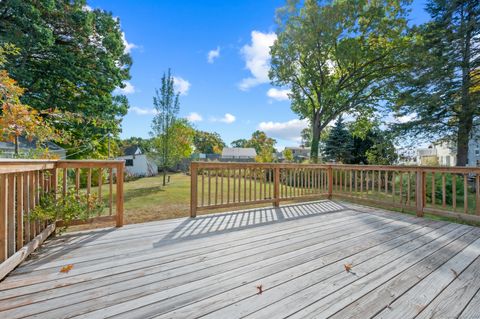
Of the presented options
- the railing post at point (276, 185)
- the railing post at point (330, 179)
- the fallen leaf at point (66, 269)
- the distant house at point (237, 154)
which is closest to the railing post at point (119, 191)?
the fallen leaf at point (66, 269)

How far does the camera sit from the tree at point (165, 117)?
10297 mm

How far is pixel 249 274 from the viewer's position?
1.67 metres

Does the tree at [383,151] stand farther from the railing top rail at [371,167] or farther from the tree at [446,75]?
the railing top rail at [371,167]

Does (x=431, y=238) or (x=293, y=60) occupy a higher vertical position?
(x=293, y=60)

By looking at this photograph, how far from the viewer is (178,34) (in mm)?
7090

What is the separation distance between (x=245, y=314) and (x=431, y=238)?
262cm

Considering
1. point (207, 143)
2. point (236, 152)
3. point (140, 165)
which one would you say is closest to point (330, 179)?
point (140, 165)

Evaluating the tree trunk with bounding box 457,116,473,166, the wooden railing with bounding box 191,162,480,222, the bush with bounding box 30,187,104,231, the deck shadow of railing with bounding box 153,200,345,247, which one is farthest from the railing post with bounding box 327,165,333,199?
the tree trunk with bounding box 457,116,473,166

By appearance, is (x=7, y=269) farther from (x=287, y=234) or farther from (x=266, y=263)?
(x=287, y=234)

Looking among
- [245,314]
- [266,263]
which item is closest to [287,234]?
[266,263]

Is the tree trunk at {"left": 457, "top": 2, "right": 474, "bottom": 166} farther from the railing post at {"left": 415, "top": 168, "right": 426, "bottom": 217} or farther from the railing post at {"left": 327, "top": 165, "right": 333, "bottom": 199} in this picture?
the railing post at {"left": 327, "top": 165, "right": 333, "bottom": 199}

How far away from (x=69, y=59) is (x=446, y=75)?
1361cm

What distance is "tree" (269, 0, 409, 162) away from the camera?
9.72 metres

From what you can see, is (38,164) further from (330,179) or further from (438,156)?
(438,156)
